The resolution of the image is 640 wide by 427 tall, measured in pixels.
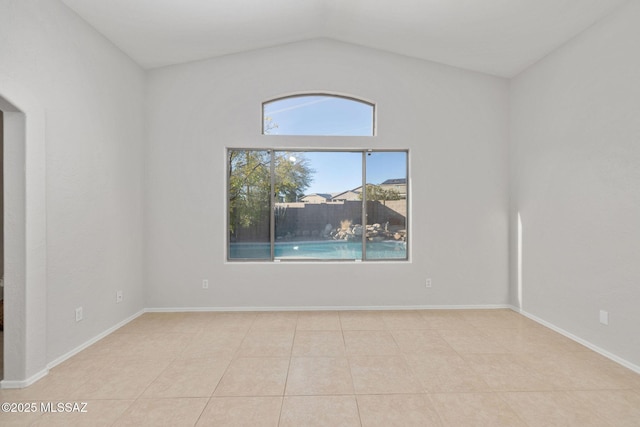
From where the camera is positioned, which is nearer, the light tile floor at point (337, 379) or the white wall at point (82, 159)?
the light tile floor at point (337, 379)

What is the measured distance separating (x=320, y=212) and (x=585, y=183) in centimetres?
304

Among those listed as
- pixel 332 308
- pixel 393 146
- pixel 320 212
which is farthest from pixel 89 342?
pixel 393 146

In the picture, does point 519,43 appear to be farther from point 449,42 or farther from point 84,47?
point 84,47

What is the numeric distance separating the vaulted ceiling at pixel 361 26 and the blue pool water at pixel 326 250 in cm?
263

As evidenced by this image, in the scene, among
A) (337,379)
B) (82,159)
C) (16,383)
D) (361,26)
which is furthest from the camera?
(361,26)

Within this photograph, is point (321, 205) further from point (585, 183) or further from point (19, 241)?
point (19, 241)

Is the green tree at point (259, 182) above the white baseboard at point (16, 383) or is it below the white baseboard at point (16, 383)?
above

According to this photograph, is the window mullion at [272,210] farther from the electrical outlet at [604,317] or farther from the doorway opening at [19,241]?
the electrical outlet at [604,317]

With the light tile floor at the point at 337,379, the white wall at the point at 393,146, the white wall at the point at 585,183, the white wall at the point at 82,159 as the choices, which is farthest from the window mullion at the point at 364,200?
the white wall at the point at 82,159

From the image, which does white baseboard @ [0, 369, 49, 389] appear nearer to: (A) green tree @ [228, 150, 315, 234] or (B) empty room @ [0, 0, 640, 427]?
(B) empty room @ [0, 0, 640, 427]

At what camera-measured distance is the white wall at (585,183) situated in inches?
114

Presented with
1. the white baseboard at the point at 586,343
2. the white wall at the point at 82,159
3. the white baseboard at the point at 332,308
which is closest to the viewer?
the white wall at the point at 82,159

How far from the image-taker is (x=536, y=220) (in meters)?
4.07

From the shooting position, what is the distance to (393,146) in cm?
458
